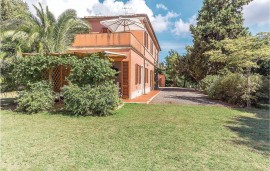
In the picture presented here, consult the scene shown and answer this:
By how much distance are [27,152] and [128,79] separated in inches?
419

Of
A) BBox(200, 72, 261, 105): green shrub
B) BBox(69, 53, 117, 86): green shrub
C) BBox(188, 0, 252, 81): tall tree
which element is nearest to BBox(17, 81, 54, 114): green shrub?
BBox(69, 53, 117, 86): green shrub

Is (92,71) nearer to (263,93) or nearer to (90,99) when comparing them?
(90,99)

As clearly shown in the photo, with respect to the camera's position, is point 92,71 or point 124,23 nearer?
Result: point 92,71

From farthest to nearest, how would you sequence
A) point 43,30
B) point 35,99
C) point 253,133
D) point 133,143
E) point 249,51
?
1. point 43,30
2. point 249,51
3. point 35,99
4. point 253,133
5. point 133,143

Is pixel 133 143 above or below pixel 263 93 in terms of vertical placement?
below

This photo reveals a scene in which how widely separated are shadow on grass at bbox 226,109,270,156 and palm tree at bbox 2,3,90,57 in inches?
466

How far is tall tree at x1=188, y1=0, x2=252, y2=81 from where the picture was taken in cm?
2677

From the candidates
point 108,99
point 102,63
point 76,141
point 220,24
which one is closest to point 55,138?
point 76,141

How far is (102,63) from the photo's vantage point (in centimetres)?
957

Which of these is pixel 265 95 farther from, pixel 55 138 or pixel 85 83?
pixel 55 138

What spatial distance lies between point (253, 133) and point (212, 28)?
2231 cm

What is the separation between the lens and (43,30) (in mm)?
14930

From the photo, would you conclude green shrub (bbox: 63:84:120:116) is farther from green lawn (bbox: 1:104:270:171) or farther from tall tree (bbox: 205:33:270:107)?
tall tree (bbox: 205:33:270:107)

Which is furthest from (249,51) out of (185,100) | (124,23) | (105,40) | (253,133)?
(105,40)
